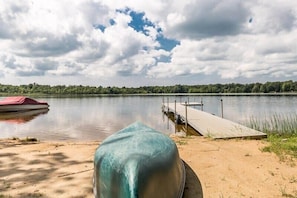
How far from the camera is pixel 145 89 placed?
118 meters

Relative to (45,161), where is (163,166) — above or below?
above

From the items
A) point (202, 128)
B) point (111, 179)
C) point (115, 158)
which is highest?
point (115, 158)

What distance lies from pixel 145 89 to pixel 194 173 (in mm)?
112896

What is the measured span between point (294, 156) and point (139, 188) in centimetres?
505

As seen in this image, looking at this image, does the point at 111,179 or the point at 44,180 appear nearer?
the point at 111,179

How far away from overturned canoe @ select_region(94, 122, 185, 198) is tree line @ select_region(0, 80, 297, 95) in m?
93.6

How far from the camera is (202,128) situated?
12898 millimetres

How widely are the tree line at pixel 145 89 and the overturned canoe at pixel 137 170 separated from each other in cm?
9356

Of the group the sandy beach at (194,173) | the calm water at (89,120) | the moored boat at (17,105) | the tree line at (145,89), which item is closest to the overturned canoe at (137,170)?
the sandy beach at (194,173)

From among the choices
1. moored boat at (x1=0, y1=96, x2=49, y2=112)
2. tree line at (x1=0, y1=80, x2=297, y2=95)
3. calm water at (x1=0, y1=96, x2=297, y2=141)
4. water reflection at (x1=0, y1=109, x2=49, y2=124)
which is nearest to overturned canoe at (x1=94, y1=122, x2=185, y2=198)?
calm water at (x1=0, y1=96, x2=297, y2=141)

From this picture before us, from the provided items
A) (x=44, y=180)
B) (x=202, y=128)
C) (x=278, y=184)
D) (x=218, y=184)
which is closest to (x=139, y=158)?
(x=218, y=184)

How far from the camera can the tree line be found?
90.2 m

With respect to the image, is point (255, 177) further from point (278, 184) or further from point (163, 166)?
point (163, 166)

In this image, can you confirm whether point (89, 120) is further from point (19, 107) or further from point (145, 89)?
point (145, 89)
